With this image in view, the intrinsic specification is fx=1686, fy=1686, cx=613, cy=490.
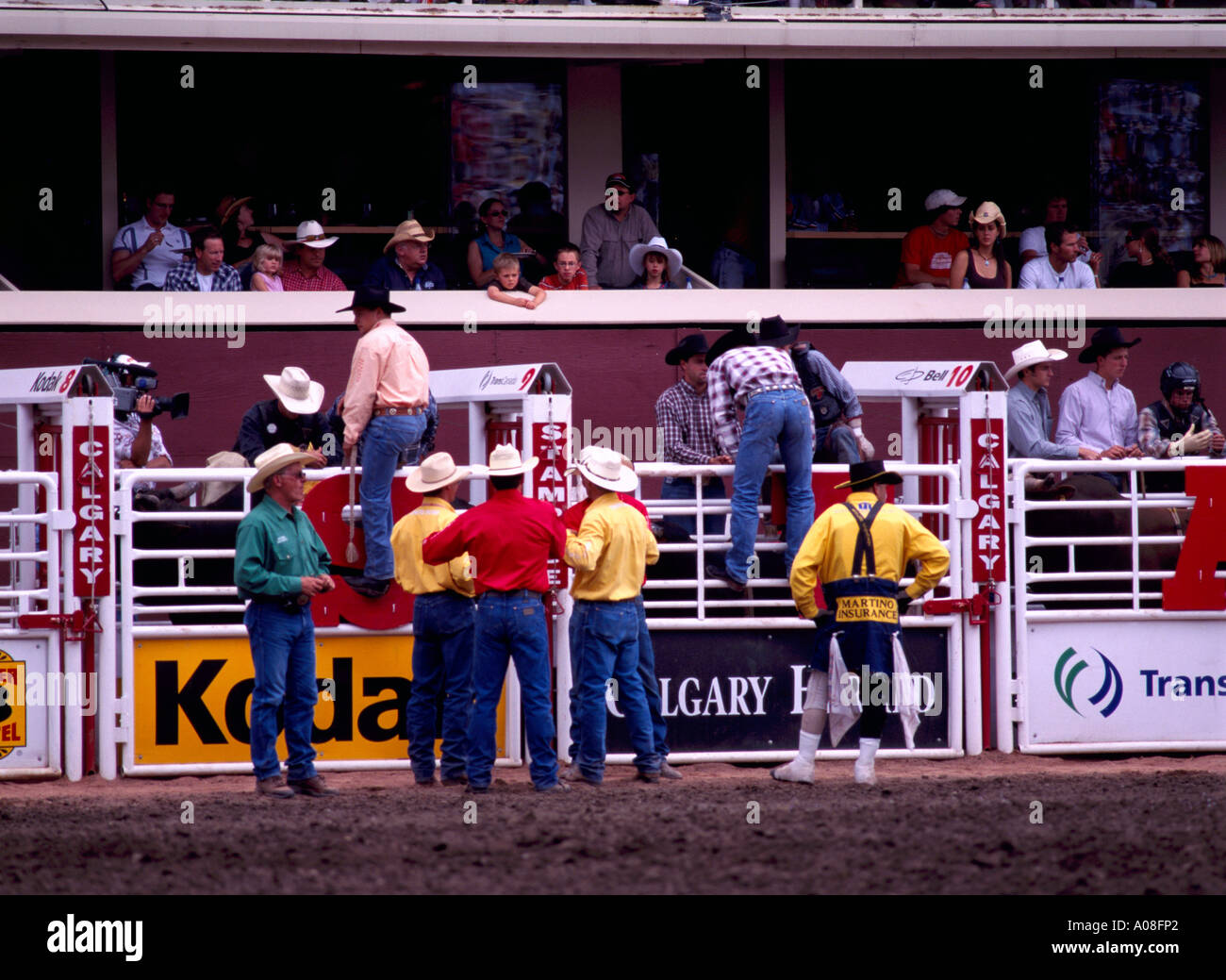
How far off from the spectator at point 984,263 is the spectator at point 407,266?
4.55m

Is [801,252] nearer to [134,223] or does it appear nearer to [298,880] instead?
[134,223]

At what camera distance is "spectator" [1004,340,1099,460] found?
11.1 meters

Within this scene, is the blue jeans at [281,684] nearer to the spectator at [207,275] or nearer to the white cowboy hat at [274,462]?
the white cowboy hat at [274,462]

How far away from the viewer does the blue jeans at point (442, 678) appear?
30.6ft

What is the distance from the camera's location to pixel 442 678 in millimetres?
9562

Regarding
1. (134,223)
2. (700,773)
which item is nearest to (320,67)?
(134,223)

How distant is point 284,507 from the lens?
8789 millimetres

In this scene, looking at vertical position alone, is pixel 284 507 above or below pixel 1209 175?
below

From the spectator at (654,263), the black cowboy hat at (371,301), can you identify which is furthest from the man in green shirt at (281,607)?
the spectator at (654,263)

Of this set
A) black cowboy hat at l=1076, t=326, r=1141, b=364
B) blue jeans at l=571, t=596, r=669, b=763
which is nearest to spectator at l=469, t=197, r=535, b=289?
black cowboy hat at l=1076, t=326, r=1141, b=364

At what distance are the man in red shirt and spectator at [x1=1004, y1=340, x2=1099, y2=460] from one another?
373cm

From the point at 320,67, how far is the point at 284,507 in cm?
839

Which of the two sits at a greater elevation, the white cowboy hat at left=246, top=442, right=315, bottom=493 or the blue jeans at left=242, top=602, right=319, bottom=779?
the white cowboy hat at left=246, top=442, right=315, bottom=493

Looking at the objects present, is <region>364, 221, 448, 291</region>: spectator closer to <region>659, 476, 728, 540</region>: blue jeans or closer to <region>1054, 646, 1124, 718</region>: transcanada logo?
<region>659, 476, 728, 540</region>: blue jeans
